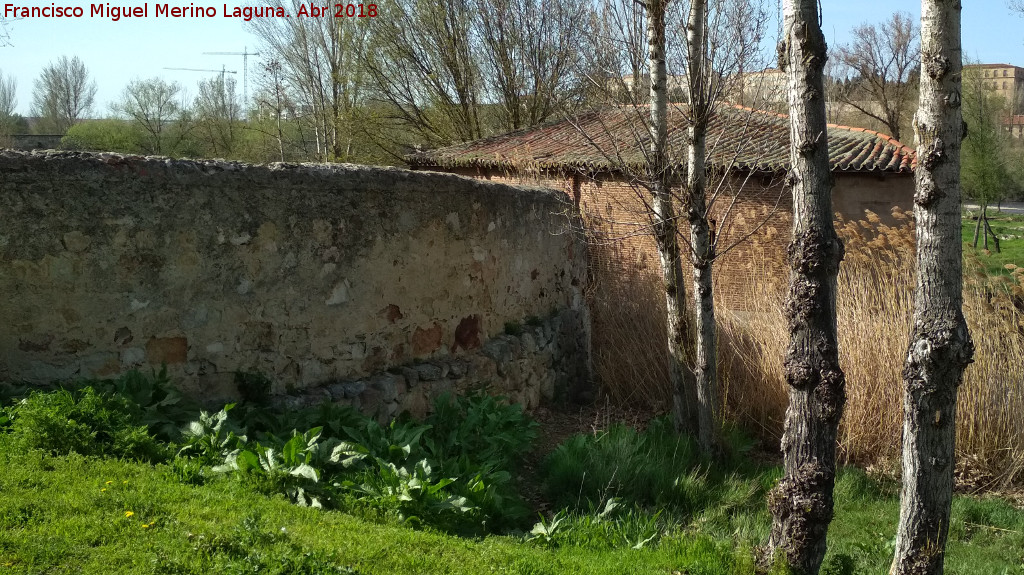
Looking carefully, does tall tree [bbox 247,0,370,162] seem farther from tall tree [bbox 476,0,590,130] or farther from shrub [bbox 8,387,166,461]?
shrub [bbox 8,387,166,461]

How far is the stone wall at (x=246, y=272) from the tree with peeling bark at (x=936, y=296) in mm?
3142

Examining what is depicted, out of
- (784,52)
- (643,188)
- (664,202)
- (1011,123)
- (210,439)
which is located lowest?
(210,439)

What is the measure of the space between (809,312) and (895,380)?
3.10 m

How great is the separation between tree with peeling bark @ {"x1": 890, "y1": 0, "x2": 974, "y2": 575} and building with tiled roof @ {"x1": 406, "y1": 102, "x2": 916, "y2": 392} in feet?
5.32

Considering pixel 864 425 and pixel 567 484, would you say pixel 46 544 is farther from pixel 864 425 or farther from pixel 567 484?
pixel 864 425

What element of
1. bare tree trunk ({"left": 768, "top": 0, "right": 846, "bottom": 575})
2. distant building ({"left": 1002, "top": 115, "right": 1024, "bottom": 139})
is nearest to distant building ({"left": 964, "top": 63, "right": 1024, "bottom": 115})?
distant building ({"left": 1002, "top": 115, "right": 1024, "bottom": 139})

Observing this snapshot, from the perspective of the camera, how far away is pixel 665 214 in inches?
251

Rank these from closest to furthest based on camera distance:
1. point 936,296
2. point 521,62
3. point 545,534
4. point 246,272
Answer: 1. point 936,296
2. point 545,534
3. point 246,272
4. point 521,62

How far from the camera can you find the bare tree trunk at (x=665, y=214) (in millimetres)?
6031

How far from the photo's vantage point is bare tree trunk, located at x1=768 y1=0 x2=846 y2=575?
150 inches

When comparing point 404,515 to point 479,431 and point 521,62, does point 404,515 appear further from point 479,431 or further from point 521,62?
point 521,62

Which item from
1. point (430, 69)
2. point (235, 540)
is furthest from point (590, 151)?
point (235, 540)

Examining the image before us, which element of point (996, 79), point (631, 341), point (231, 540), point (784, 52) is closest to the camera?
point (231, 540)

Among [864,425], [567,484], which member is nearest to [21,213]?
[567,484]
